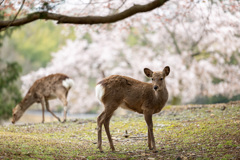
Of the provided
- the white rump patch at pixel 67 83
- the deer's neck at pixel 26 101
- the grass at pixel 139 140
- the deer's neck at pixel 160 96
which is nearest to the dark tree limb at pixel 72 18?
the deer's neck at pixel 160 96

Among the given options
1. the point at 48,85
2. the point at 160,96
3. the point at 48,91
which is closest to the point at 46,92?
the point at 48,91

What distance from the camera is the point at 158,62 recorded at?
17578 millimetres

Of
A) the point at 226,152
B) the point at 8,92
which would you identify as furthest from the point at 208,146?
the point at 8,92

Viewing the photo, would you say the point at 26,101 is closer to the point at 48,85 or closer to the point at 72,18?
the point at 48,85

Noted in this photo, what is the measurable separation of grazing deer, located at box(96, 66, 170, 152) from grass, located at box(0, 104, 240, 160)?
455 millimetres

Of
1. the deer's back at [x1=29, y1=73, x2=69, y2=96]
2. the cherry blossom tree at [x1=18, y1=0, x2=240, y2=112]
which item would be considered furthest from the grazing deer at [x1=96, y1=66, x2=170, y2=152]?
the cherry blossom tree at [x1=18, y1=0, x2=240, y2=112]

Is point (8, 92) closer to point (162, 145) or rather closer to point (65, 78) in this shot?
point (65, 78)

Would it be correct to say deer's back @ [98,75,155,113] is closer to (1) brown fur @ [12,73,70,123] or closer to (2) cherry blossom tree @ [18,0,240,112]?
(1) brown fur @ [12,73,70,123]

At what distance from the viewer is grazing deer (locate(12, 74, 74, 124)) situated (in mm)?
10508

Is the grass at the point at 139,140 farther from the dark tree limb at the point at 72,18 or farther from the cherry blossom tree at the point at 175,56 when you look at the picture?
the cherry blossom tree at the point at 175,56

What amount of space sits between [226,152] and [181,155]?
0.72 metres

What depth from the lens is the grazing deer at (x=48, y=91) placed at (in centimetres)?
1051

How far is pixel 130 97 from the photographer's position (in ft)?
19.4

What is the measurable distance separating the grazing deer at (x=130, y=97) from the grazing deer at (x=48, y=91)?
4788 mm
